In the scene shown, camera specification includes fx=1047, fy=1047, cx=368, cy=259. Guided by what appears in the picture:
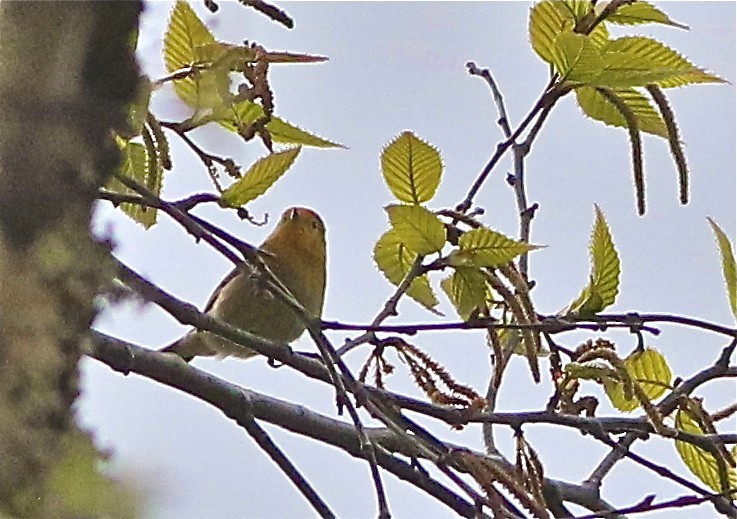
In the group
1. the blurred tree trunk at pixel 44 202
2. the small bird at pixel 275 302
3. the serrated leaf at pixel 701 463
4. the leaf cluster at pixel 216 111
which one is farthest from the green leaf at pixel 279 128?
the small bird at pixel 275 302

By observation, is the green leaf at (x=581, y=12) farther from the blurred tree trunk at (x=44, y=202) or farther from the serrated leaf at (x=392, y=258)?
the blurred tree trunk at (x=44, y=202)

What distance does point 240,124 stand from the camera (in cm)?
85

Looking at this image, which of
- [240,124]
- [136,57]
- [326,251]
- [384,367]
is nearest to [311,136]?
[240,124]

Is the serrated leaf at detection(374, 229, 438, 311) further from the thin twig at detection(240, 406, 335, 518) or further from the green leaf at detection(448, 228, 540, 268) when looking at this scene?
A: the thin twig at detection(240, 406, 335, 518)

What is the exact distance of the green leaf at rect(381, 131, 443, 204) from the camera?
91 centimetres

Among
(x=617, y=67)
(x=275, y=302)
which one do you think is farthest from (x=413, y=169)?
(x=275, y=302)

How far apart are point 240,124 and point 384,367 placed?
26 centimetres

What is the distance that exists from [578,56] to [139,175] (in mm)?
379

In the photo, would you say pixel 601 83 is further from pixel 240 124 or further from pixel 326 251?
pixel 326 251

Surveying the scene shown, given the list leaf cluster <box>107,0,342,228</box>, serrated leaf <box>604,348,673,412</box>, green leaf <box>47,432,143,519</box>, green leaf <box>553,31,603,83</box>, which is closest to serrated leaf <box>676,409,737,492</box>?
serrated leaf <box>604,348,673,412</box>

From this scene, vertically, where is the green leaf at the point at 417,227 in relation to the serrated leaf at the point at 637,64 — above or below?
below

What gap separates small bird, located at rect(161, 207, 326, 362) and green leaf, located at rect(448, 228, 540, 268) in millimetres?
948

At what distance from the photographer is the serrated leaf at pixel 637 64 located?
0.83 meters

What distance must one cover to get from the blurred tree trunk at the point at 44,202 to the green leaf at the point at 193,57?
17.6 inches
